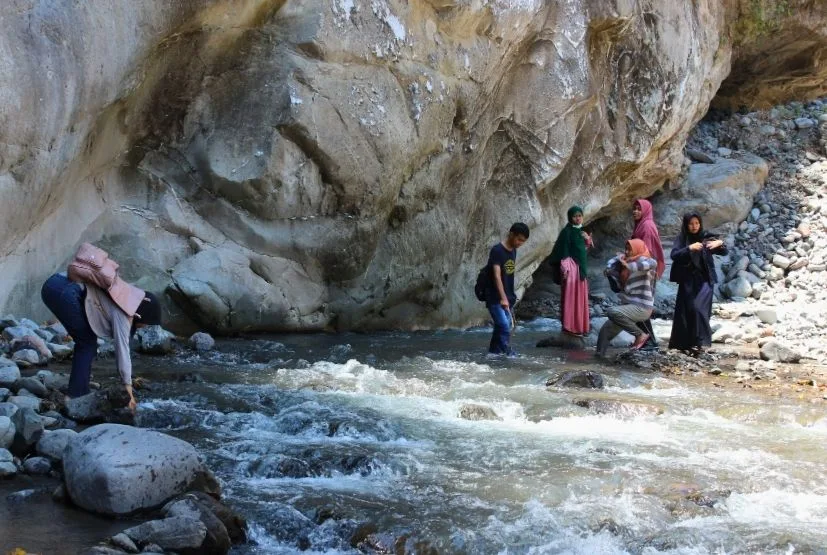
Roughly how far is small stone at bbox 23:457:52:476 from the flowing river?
2.93 ft

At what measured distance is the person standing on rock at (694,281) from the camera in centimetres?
980

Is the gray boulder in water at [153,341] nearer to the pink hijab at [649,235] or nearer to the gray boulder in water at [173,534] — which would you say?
the gray boulder in water at [173,534]

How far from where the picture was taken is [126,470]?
4.32 metres

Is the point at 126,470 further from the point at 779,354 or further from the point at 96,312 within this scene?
the point at 779,354

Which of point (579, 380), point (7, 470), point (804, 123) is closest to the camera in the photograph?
point (7, 470)

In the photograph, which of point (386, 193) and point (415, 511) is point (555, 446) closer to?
point (415, 511)

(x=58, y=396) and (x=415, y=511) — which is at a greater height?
(x=58, y=396)

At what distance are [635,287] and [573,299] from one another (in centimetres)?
130

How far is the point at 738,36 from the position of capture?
17.7 meters

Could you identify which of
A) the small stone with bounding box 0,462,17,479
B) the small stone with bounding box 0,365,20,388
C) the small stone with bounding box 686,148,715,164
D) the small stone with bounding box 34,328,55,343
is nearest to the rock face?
the small stone with bounding box 34,328,55,343

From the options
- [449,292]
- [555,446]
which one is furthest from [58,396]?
[449,292]

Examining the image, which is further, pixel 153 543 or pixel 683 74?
pixel 683 74

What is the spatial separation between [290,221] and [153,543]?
23.2 ft

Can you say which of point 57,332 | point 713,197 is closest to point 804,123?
point 713,197
